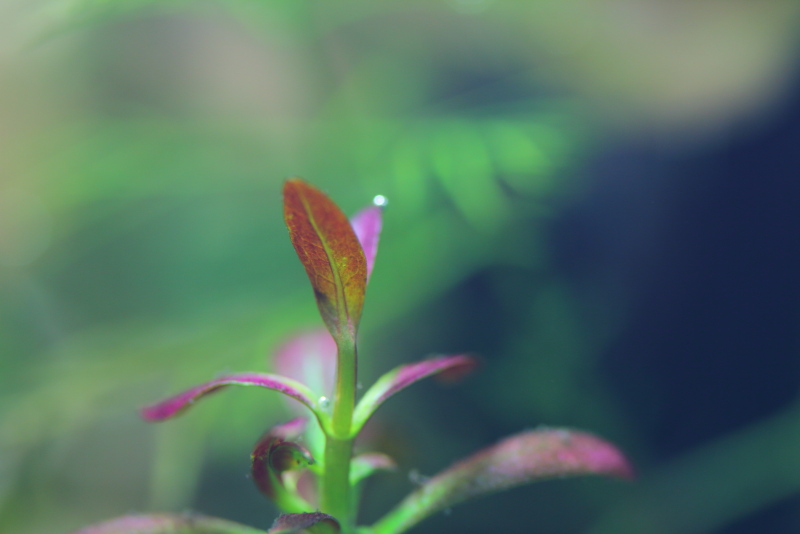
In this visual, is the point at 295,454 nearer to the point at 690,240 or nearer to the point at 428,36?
the point at 690,240

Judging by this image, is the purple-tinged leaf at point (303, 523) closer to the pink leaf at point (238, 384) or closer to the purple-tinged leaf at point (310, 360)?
the pink leaf at point (238, 384)

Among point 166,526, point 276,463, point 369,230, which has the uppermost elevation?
point 369,230

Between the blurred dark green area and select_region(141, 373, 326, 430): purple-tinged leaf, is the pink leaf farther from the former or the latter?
Answer: the blurred dark green area

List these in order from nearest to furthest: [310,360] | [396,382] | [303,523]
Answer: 1. [303,523]
2. [396,382]
3. [310,360]

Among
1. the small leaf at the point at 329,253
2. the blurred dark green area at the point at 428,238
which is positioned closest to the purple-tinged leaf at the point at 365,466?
the small leaf at the point at 329,253

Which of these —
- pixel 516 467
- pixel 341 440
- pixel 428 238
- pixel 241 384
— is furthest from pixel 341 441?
pixel 428 238

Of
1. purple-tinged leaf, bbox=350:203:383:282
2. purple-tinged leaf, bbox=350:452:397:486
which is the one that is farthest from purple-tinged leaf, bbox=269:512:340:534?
purple-tinged leaf, bbox=350:203:383:282

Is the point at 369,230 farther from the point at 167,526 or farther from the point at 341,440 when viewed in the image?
the point at 167,526

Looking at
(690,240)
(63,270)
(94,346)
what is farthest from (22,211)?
(690,240)
